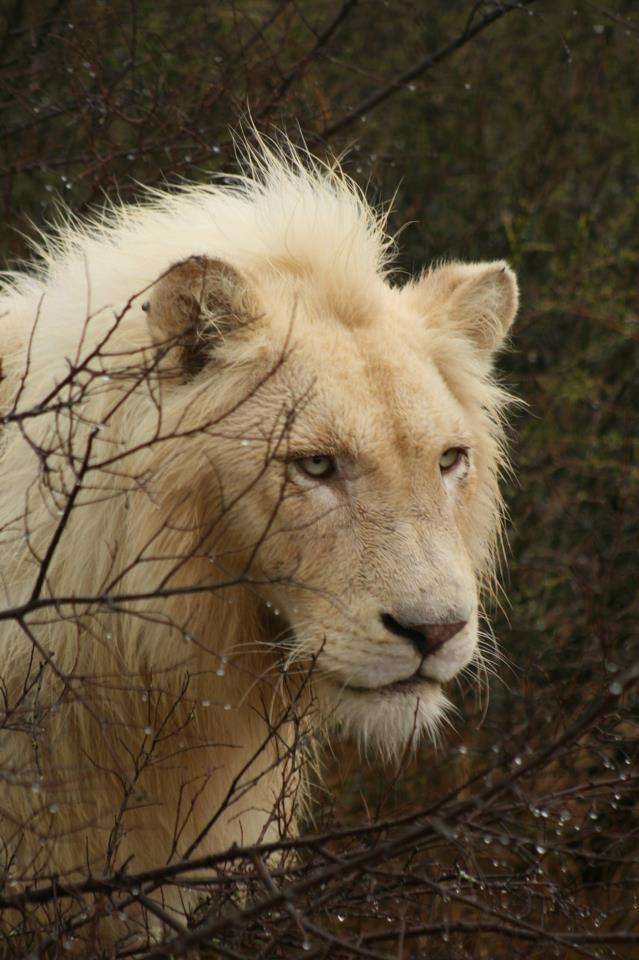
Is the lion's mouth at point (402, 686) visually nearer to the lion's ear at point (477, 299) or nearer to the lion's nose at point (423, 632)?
the lion's nose at point (423, 632)

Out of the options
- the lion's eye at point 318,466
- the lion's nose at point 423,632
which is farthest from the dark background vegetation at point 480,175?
the lion's eye at point 318,466

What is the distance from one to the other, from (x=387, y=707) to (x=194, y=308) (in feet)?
3.60

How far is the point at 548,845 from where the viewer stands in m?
2.88

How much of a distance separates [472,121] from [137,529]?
5.13m

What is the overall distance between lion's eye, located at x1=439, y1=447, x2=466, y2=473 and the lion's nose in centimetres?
56

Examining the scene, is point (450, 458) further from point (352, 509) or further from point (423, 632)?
point (423, 632)

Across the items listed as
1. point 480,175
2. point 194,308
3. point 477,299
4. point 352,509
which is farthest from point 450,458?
point 480,175

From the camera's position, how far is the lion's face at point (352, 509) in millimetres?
3248

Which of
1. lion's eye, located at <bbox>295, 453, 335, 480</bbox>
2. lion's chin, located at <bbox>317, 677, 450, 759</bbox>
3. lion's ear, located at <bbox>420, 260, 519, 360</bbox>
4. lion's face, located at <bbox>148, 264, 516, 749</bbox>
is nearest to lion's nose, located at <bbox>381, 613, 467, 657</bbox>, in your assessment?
lion's face, located at <bbox>148, 264, 516, 749</bbox>

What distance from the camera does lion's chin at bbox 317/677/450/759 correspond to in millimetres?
3338

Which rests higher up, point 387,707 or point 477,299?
point 477,299

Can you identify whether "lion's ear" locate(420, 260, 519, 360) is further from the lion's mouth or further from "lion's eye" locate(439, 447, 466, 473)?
the lion's mouth

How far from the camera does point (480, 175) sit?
787 cm

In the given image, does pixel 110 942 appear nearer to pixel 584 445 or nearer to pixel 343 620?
pixel 343 620
